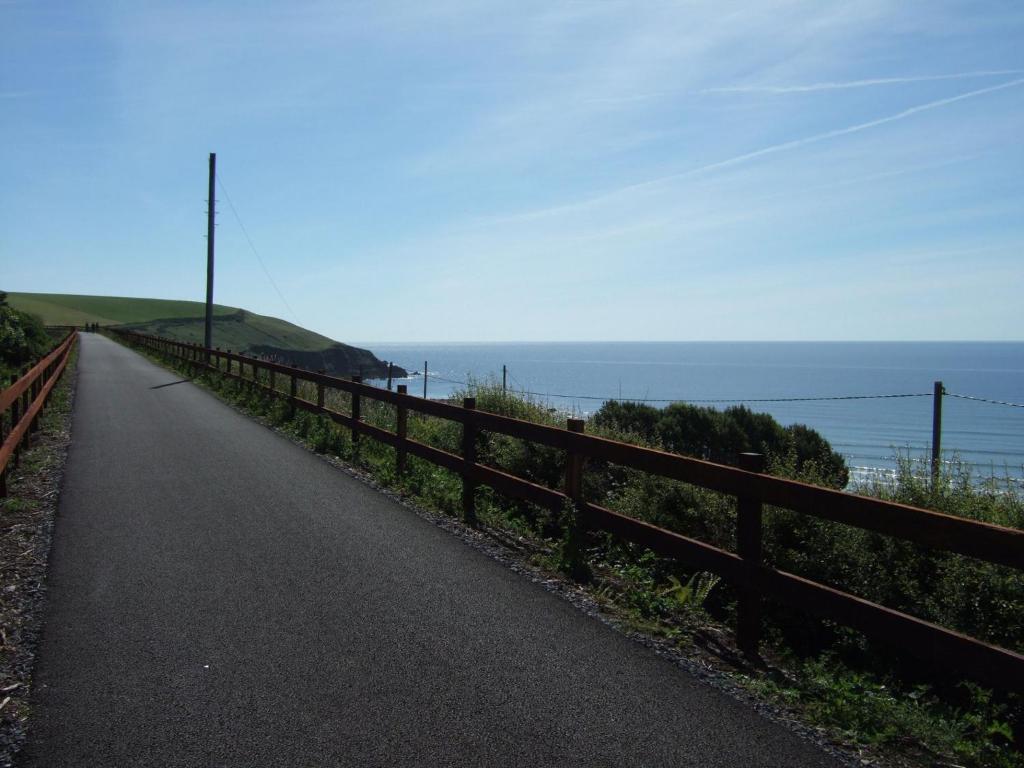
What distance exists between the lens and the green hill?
5320 inches

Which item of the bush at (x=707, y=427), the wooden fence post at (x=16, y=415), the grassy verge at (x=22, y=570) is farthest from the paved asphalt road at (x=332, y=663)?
the bush at (x=707, y=427)

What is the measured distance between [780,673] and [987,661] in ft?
4.17

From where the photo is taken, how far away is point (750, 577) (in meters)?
5.18

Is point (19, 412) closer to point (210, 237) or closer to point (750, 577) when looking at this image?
point (750, 577)

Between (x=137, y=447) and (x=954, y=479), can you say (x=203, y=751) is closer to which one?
(x=954, y=479)

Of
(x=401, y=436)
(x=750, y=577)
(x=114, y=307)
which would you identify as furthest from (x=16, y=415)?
(x=114, y=307)

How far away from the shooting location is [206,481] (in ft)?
33.0

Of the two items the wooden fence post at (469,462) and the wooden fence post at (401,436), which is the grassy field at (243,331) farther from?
the wooden fence post at (469,462)

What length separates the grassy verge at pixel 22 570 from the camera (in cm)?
402

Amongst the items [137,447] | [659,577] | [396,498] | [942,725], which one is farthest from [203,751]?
[137,447]

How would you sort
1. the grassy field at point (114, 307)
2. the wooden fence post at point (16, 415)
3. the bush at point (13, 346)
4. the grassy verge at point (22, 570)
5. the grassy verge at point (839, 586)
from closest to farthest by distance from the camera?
the grassy verge at point (22, 570), the grassy verge at point (839, 586), the wooden fence post at point (16, 415), the bush at point (13, 346), the grassy field at point (114, 307)

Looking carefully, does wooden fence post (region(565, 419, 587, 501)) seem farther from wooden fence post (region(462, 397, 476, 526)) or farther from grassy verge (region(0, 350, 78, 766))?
grassy verge (region(0, 350, 78, 766))

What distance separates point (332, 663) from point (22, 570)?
10.4 ft

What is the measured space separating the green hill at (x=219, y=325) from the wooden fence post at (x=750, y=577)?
122m
